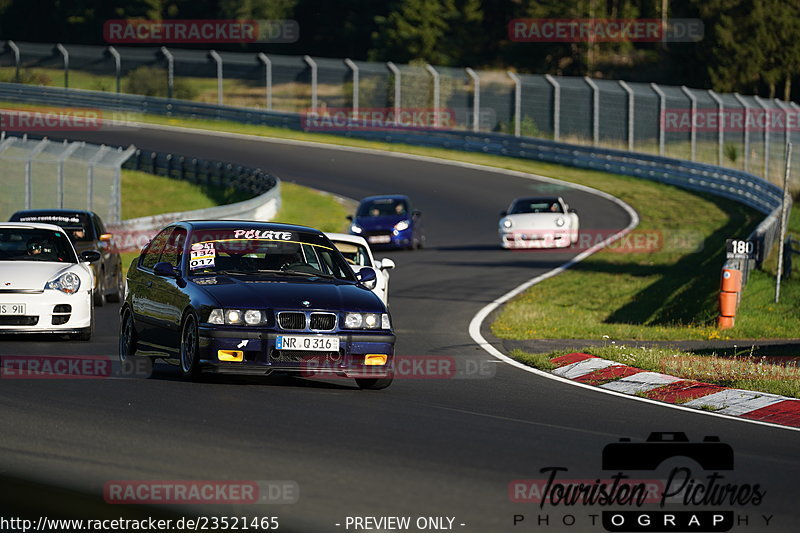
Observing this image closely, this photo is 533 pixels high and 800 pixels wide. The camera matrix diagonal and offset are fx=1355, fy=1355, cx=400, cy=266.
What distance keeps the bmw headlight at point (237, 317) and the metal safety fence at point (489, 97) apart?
31.1 metres

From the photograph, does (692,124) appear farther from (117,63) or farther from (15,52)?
(15,52)

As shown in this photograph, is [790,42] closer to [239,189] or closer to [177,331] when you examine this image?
[239,189]

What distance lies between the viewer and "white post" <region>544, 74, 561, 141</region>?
51875mm

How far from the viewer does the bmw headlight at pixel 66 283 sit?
49.2 ft

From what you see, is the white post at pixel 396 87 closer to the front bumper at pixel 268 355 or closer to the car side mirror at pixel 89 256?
the car side mirror at pixel 89 256

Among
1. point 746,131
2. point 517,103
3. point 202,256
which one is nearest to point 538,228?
point 746,131

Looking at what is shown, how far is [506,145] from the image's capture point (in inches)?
2087

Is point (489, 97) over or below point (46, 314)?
below

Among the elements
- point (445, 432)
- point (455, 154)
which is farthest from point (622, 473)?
point (455, 154)

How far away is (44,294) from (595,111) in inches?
1511

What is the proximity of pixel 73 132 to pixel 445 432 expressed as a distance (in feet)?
164

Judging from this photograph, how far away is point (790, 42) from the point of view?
72.5m

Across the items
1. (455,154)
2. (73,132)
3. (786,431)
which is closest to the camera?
(786,431)

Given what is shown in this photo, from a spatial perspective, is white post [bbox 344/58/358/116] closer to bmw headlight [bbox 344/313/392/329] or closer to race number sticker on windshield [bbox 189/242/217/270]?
race number sticker on windshield [bbox 189/242/217/270]
